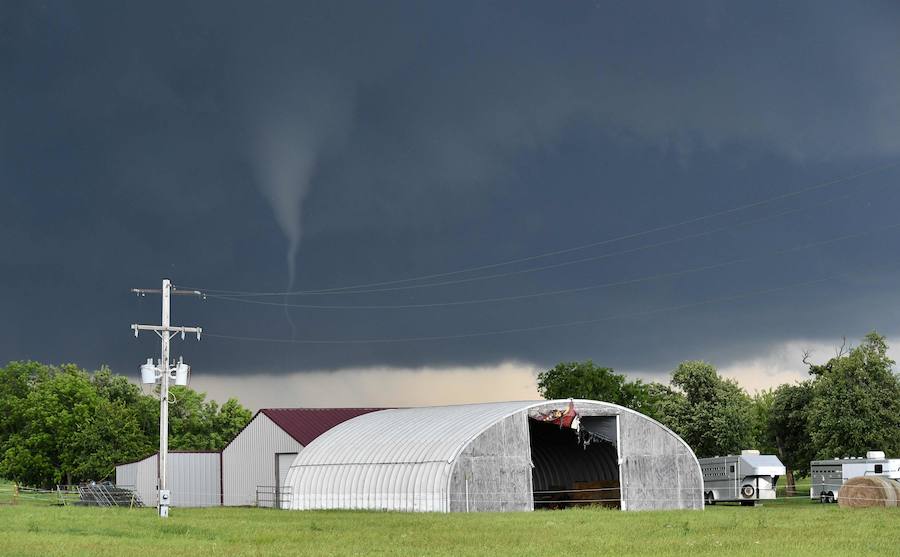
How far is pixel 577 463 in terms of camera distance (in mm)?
73062

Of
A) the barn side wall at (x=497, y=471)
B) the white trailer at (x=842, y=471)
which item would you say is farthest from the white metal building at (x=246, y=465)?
the white trailer at (x=842, y=471)

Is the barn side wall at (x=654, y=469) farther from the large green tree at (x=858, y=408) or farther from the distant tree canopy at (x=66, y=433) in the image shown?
the distant tree canopy at (x=66, y=433)

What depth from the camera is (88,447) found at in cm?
11088

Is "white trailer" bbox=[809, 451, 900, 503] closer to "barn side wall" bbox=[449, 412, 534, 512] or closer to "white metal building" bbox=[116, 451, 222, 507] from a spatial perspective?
"barn side wall" bbox=[449, 412, 534, 512]

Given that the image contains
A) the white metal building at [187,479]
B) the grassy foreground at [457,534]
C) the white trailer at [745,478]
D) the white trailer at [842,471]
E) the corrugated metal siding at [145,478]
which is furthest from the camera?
the corrugated metal siding at [145,478]

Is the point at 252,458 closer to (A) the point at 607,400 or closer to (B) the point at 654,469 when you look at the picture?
(B) the point at 654,469

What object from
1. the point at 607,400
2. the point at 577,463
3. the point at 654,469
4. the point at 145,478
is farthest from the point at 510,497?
the point at 607,400

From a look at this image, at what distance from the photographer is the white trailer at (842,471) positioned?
69875 millimetres

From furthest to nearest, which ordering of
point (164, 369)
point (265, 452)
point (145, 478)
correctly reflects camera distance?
point (145, 478), point (265, 452), point (164, 369)

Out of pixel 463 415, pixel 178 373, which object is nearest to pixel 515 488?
pixel 463 415

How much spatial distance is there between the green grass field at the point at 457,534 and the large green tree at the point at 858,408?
37315mm

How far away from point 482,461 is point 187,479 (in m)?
30.4

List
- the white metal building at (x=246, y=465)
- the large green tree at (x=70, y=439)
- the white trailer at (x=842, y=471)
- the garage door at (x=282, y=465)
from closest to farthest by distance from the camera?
1. the white trailer at (x=842, y=471)
2. the garage door at (x=282, y=465)
3. the white metal building at (x=246, y=465)
4. the large green tree at (x=70, y=439)

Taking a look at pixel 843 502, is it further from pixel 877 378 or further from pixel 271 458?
pixel 271 458
